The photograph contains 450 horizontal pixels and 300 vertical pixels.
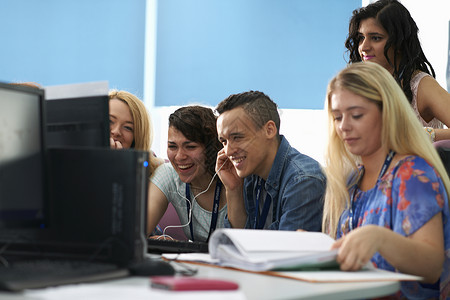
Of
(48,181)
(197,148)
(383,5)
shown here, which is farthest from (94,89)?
(383,5)

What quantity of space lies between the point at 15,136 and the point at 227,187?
46.4 inches

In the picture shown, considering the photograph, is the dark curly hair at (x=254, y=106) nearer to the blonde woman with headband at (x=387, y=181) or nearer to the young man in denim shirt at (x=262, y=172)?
the young man in denim shirt at (x=262, y=172)

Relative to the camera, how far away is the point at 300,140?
4582mm

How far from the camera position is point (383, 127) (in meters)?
1.59

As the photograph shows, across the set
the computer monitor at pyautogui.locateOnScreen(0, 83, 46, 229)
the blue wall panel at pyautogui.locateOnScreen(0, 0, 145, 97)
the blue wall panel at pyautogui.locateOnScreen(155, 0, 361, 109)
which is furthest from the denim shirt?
the blue wall panel at pyautogui.locateOnScreen(155, 0, 361, 109)

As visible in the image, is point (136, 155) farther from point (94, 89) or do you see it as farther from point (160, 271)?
point (94, 89)

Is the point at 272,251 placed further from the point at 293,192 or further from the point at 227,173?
the point at 227,173

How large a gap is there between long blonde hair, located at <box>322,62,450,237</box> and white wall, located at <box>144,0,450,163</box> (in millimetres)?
1205

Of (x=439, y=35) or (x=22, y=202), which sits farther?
(x=439, y=35)

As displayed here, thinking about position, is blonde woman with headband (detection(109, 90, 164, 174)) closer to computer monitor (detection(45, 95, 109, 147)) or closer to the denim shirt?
the denim shirt

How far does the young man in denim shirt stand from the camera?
1986 mm

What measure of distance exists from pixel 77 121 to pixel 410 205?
87 centimetres

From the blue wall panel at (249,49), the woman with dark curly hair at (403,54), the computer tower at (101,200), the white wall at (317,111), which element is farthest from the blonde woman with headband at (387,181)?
the blue wall panel at (249,49)

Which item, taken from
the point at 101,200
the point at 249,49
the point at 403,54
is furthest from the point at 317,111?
the point at 101,200
